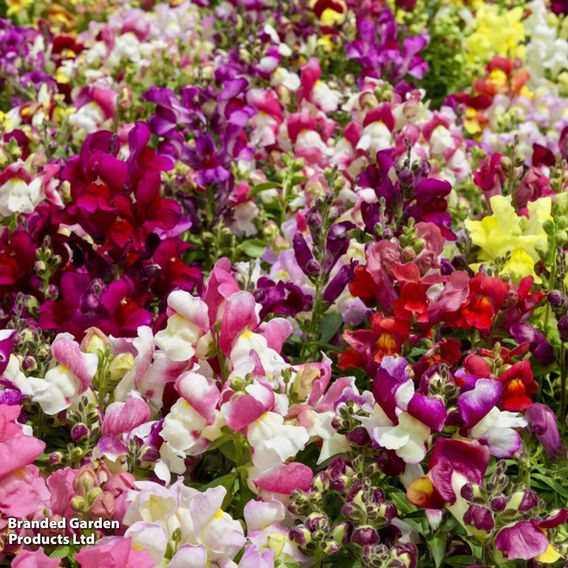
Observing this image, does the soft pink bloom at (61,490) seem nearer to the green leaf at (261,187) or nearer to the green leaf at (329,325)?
the green leaf at (329,325)

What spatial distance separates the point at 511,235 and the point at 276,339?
0.77 meters

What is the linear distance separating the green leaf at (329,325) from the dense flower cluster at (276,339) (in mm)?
13

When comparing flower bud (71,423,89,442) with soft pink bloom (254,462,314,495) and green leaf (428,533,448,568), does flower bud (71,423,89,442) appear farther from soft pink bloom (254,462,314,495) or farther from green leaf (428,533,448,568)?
green leaf (428,533,448,568)

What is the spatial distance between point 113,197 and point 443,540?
1.22 meters

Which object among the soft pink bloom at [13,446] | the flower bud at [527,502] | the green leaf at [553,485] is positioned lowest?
the green leaf at [553,485]

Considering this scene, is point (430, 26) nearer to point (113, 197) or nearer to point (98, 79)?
point (98, 79)

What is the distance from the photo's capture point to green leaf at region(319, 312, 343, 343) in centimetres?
269

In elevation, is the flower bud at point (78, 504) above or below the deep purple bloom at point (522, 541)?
below

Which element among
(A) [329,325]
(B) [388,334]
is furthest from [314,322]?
(B) [388,334]

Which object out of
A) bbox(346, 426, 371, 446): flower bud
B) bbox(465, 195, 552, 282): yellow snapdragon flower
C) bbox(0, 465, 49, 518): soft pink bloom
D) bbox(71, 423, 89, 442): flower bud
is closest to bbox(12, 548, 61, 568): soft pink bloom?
bbox(0, 465, 49, 518): soft pink bloom

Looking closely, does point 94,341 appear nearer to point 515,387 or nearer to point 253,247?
point 515,387

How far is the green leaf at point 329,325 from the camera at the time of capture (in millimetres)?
2689

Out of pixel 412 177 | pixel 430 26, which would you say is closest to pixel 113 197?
pixel 412 177

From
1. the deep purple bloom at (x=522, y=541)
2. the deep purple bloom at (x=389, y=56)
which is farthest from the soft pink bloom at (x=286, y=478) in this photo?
the deep purple bloom at (x=389, y=56)
